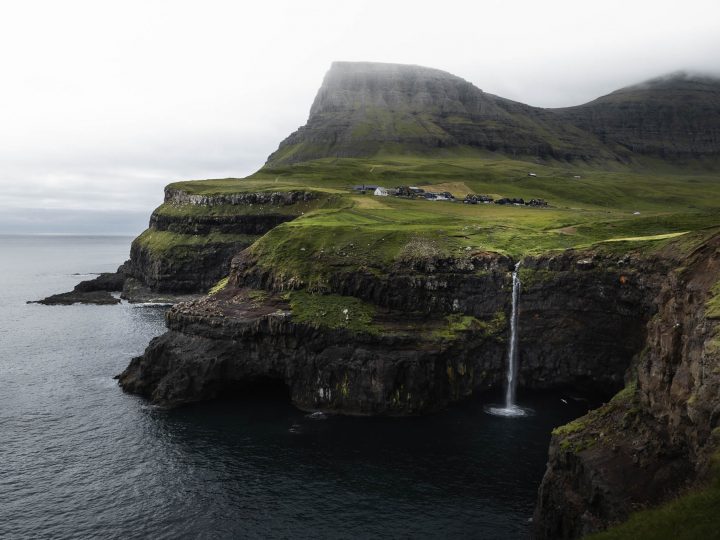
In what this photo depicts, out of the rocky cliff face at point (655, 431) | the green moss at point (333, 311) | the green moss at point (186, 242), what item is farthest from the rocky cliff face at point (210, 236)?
the rocky cliff face at point (655, 431)

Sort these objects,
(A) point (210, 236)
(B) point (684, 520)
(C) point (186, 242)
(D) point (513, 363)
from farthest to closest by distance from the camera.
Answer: (C) point (186, 242) < (A) point (210, 236) < (D) point (513, 363) < (B) point (684, 520)

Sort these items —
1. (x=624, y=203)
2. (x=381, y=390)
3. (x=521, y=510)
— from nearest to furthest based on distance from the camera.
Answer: (x=521, y=510) → (x=381, y=390) → (x=624, y=203)

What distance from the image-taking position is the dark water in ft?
143

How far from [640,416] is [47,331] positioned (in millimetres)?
122288

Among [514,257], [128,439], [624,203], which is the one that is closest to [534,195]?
[624,203]

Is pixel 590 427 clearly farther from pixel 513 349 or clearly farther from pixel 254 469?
pixel 513 349

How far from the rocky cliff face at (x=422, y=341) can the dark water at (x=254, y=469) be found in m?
3.59

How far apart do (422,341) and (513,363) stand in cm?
1423

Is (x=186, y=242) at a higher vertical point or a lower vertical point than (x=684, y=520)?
higher

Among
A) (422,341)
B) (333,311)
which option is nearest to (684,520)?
(422,341)

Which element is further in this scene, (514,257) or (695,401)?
(514,257)

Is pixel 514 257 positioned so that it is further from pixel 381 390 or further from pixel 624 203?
pixel 624 203

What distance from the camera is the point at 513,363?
7431cm

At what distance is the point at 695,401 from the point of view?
93.6 feet
